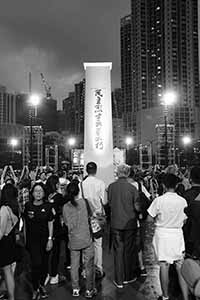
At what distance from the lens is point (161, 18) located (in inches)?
3012

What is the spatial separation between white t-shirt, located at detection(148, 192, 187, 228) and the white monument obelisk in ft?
20.0

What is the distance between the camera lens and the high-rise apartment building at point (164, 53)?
244 feet

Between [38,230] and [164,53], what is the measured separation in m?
75.5

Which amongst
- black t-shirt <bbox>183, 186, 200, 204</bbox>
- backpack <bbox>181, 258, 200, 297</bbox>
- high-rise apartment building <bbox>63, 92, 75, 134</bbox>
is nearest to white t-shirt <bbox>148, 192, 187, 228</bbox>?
black t-shirt <bbox>183, 186, 200, 204</bbox>

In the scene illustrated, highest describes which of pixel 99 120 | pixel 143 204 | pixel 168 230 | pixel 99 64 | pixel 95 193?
pixel 99 64

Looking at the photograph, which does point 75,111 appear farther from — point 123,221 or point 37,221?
point 37,221

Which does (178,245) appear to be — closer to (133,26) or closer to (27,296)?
(27,296)

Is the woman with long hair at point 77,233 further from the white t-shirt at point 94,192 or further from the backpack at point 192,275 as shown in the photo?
the backpack at point 192,275

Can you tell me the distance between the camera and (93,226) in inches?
207

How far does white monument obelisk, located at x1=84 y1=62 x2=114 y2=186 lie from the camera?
10.8 metres

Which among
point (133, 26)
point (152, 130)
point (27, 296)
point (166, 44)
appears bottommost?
point (27, 296)

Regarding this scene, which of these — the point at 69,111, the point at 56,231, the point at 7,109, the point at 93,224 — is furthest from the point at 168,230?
the point at 69,111

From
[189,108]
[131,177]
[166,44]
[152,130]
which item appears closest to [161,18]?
[166,44]

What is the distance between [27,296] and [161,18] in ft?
262
